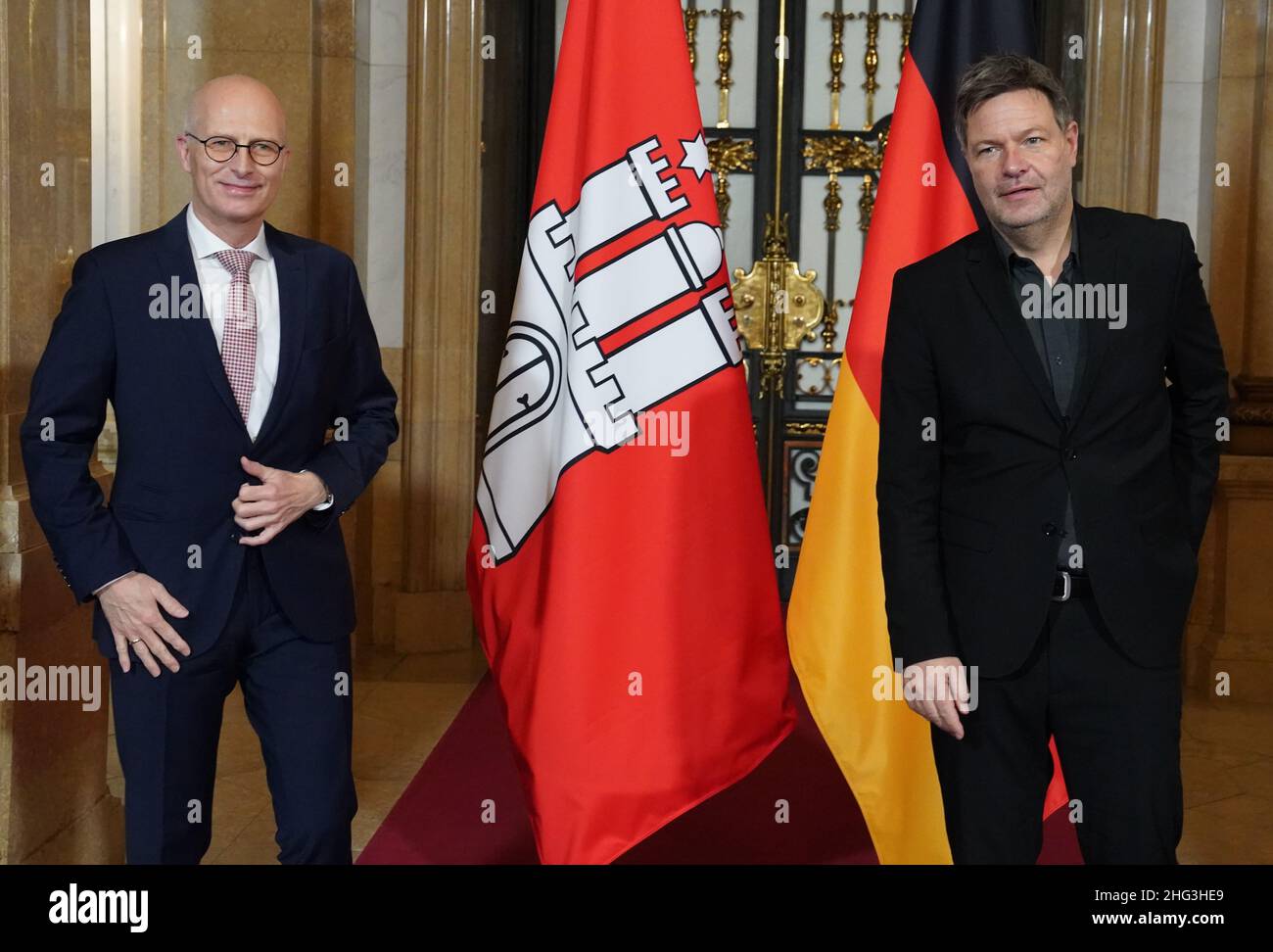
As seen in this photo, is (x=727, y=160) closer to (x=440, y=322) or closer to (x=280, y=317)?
(x=440, y=322)

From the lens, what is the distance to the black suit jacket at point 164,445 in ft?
8.15

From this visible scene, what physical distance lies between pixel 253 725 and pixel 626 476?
1124mm

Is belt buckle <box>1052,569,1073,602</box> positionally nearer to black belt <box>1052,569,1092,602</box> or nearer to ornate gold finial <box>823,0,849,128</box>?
black belt <box>1052,569,1092,602</box>

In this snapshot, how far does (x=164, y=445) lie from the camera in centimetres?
256

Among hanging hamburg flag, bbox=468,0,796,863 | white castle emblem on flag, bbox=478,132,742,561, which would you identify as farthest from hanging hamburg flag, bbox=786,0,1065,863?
A: white castle emblem on flag, bbox=478,132,742,561

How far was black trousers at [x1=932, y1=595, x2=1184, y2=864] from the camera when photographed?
7.57 ft

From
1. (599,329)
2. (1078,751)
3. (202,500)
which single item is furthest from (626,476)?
(1078,751)

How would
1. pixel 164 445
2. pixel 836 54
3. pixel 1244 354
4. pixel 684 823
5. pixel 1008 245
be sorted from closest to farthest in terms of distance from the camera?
pixel 1008 245 → pixel 164 445 → pixel 684 823 → pixel 1244 354 → pixel 836 54

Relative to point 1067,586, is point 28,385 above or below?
above

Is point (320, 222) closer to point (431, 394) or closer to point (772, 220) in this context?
point (431, 394)

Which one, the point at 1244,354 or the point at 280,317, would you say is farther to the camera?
the point at 1244,354

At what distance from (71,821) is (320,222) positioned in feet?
10.7

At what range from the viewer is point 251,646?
262cm
